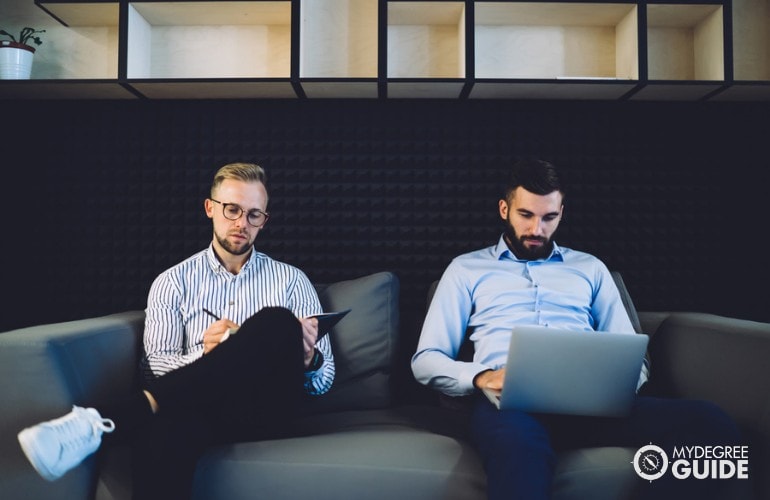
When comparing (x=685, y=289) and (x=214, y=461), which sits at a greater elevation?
(x=685, y=289)

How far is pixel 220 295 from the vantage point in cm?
210

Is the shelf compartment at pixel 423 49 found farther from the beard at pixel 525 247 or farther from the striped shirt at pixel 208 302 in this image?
the striped shirt at pixel 208 302

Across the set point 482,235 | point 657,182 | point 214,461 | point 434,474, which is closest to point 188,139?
point 482,235

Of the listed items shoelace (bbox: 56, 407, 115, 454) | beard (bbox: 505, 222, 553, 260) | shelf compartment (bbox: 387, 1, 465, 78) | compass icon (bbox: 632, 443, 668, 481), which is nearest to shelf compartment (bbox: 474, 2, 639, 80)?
shelf compartment (bbox: 387, 1, 465, 78)

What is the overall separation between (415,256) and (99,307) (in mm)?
1455

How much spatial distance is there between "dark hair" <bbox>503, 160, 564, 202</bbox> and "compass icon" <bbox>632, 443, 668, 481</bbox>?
895 millimetres

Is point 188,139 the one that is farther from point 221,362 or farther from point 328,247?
point 221,362

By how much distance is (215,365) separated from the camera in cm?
159

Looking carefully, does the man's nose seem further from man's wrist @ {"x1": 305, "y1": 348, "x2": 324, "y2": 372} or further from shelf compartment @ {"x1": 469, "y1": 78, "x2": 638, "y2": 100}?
man's wrist @ {"x1": 305, "y1": 348, "x2": 324, "y2": 372}

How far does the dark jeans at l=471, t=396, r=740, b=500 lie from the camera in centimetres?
142

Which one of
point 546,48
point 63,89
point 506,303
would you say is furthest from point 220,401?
point 546,48

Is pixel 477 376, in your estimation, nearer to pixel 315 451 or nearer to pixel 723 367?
pixel 315 451

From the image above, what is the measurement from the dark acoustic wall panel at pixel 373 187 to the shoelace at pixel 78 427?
127cm

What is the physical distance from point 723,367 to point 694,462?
0.49 metres
